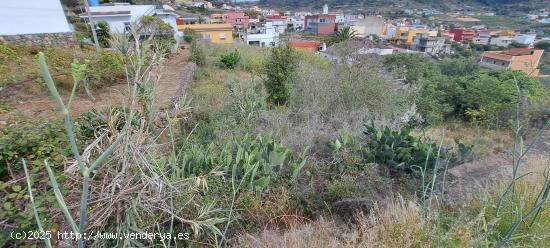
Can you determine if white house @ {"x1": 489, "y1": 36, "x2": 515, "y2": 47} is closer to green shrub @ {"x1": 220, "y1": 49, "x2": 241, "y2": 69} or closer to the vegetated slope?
the vegetated slope

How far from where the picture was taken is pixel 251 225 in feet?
6.36

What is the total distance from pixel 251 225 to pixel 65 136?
5.26 ft

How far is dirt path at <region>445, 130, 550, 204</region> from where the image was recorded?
2.07 metres

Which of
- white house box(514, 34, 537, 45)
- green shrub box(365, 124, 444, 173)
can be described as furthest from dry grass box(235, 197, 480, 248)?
white house box(514, 34, 537, 45)

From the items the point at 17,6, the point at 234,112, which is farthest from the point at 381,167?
the point at 17,6

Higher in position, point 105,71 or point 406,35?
point 105,71

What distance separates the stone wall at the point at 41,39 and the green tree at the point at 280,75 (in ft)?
18.7

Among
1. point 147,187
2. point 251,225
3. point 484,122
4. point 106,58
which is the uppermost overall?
point 106,58

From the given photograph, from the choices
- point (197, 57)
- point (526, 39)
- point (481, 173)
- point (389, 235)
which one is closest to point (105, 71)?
point (197, 57)

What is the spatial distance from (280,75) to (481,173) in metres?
4.09

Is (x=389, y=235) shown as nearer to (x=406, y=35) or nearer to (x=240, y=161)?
(x=240, y=161)

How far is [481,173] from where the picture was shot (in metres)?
A: 2.45

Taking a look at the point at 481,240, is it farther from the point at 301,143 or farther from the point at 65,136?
the point at 65,136

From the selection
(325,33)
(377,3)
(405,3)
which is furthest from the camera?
(377,3)
